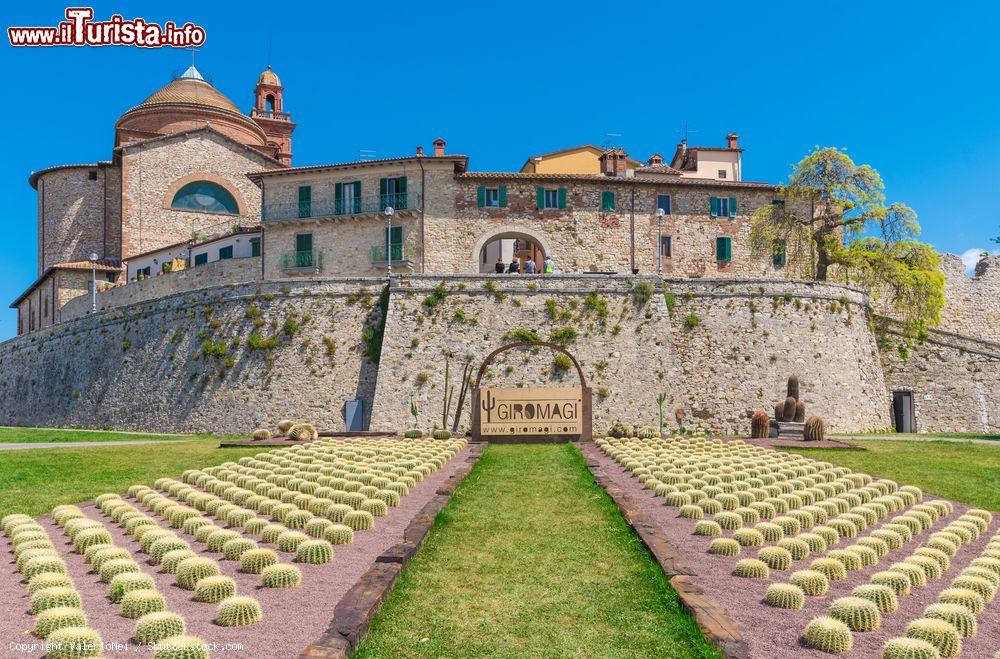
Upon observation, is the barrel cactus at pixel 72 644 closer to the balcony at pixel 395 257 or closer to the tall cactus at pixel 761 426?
the tall cactus at pixel 761 426

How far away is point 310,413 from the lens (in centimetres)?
3694

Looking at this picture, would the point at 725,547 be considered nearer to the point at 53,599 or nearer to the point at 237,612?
the point at 237,612

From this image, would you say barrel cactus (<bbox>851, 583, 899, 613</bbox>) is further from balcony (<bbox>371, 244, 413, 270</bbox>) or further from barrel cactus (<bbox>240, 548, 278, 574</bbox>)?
balcony (<bbox>371, 244, 413, 270</bbox>)

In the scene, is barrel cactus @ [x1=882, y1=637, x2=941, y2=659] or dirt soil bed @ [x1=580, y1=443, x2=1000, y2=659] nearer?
barrel cactus @ [x1=882, y1=637, x2=941, y2=659]

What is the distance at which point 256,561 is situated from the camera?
9734mm

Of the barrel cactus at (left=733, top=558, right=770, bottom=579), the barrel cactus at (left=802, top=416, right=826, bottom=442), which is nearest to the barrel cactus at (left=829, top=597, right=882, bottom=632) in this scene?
the barrel cactus at (left=733, top=558, right=770, bottom=579)

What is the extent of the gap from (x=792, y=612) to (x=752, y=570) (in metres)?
1.34

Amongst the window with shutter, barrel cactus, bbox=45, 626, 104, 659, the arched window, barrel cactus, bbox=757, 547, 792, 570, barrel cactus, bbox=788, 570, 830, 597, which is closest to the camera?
barrel cactus, bbox=45, 626, 104, 659

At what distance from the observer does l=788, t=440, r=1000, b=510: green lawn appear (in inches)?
655

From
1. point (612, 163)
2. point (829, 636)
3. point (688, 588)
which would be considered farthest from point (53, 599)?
point (612, 163)

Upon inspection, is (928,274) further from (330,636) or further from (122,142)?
(122,142)

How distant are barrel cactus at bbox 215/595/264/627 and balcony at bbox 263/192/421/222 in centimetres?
→ 4103

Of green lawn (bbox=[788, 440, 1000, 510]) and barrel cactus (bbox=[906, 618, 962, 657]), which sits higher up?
barrel cactus (bbox=[906, 618, 962, 657])

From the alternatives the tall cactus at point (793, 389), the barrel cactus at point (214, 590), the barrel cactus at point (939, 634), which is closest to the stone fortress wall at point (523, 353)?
the tall cactus at point (793, 389)
